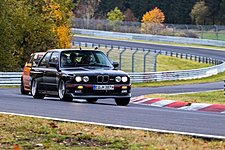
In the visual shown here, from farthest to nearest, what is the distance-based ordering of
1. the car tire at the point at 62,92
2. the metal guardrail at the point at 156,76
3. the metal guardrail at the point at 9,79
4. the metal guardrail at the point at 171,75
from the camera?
1. the metal guardrail at the point at 171,75
2. the metal guardrail at the point at 156,76
3. the metal guardrail at the point at 9,79
4. the car tire at the point at 62,92

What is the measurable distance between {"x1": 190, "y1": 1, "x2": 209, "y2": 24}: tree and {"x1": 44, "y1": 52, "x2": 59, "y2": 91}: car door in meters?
90.0

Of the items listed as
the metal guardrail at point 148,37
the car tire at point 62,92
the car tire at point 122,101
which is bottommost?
the metal guardrail at point 148,37

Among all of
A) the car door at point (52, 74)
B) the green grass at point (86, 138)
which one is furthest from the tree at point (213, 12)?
the green grass at point (86, 138)

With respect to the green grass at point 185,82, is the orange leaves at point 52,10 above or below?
above

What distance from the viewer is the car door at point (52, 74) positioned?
20.0m

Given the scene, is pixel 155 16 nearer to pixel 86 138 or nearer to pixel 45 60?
pixel 45 60

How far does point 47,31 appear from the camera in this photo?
1903 inches

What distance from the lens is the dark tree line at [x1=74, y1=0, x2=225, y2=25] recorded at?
112000 millimetres

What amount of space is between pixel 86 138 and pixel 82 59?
31.1 feet

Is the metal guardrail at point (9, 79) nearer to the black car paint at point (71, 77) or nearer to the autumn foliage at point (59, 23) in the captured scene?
the autumn foliage at point (59, 23)

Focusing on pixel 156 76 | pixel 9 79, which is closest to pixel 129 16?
pixel 156 76

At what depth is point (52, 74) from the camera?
2019 centimetres

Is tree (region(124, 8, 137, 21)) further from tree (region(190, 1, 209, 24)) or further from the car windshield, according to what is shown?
the car windshield

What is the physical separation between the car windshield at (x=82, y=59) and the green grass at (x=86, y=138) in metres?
7.57
